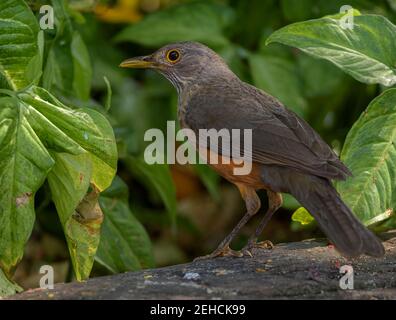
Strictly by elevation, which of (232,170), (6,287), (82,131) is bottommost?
(6,287)

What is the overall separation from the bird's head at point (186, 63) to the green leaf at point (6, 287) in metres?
1.90

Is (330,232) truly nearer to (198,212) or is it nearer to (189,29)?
(189,29)

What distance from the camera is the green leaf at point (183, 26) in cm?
637

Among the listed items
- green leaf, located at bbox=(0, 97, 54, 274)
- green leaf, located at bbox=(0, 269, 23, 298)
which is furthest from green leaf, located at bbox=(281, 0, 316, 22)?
green leaf, located at bbox=(0, 269, 23, 298)

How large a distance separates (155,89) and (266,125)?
2.56 metres

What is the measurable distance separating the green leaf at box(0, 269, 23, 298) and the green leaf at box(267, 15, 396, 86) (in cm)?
188

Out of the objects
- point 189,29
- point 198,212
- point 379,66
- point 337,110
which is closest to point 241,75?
point 189,29

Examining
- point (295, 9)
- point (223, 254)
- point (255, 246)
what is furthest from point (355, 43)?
point (295, 9)

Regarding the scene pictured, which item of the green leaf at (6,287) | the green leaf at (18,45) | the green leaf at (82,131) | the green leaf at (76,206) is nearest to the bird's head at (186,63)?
the green leaf at (18,45)

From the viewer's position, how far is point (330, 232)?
→ 4293mm

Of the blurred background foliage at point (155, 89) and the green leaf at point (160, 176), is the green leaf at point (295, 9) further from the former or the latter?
the green leaf at point (160, 176)

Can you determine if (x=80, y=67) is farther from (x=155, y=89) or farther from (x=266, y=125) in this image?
(x=155, y=89)

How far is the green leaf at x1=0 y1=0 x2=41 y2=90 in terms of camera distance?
4.64 metres

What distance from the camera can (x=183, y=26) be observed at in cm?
643
